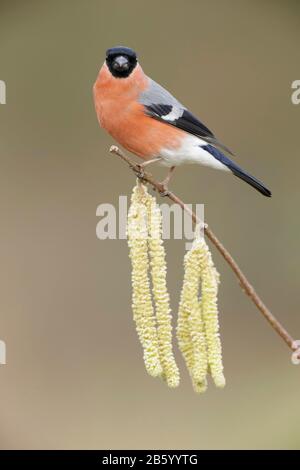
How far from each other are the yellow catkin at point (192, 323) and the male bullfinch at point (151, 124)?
1.34 ft

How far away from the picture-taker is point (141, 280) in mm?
875

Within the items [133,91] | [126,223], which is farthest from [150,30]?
[126,223]

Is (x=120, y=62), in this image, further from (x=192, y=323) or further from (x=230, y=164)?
(x=192, y=323)

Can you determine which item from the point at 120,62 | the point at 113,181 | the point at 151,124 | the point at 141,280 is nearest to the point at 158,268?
the point at 141,280

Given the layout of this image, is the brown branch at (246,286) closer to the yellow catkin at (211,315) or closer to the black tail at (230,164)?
the yellow catkin at (211,315)

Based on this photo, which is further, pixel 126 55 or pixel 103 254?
pixel 103 254

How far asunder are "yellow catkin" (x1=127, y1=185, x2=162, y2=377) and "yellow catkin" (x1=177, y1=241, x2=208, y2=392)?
0.11ft

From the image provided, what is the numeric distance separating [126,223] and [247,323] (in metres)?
1.59

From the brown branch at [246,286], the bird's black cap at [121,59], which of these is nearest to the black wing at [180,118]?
the bird's black cap at [121,59]

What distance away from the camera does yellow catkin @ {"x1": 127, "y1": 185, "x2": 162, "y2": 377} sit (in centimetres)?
86

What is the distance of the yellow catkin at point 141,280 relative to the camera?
0.86 meters

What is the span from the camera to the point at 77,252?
258cm

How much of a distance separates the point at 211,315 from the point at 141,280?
9 centimetres

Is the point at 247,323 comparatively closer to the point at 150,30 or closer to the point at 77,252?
the point at 77,252
